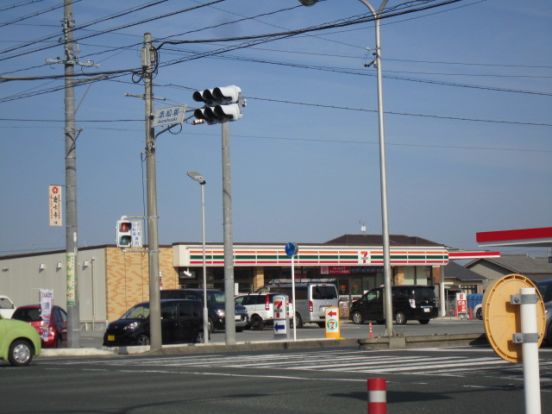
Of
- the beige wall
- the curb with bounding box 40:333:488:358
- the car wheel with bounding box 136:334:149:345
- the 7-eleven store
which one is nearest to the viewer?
the curb with bounding box 40:333:488:358

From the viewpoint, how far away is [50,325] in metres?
31.4

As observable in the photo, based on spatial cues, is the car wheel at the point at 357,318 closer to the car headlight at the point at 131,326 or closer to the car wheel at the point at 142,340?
the car wheel at the point at 142,340

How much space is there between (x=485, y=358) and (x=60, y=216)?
1545cm

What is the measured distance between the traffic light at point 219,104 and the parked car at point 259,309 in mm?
23022

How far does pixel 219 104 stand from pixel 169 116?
427 centimetres

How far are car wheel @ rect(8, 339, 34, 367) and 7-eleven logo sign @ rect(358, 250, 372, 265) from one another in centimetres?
4012

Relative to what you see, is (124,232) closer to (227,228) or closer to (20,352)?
(227,228)

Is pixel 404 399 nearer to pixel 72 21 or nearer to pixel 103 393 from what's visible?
pixel 103 393

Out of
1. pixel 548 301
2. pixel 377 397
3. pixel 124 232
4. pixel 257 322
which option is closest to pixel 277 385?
pixel 548 301

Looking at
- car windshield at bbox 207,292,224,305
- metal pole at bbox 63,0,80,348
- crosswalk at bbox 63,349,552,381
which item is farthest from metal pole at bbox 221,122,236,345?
car windshield at bbox 207,292,224,305

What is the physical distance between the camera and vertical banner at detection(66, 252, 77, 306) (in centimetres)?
2770

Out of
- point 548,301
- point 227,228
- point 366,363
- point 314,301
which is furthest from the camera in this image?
point 314,301

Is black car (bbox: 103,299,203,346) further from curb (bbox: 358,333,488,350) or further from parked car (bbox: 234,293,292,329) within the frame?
parked car (bbox: 234,293,292,329)

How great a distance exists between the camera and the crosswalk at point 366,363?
1684 centimetres
